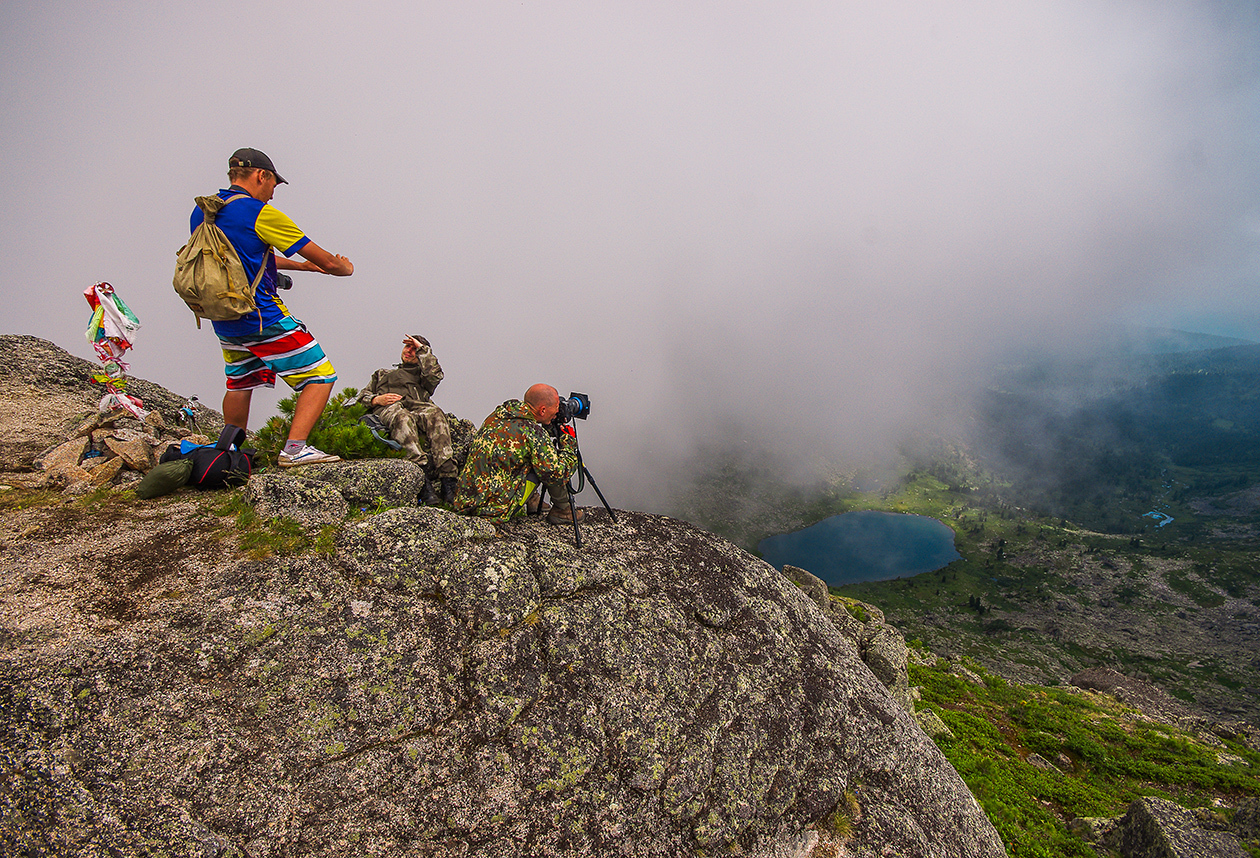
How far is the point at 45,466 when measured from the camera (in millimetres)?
8984

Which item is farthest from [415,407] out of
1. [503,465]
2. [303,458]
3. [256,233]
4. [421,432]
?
[256,233]

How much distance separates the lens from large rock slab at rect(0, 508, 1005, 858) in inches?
203

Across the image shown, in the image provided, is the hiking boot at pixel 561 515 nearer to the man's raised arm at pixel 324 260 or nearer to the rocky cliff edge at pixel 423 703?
the rocky cliff edge at pixel 423 703

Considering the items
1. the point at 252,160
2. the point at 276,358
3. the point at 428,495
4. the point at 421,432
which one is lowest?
the point at 428,495

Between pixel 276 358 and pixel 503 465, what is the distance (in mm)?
4196

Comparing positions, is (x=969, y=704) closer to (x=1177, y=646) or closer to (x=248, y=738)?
(x=248, y=738)

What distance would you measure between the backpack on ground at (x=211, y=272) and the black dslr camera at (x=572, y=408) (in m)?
5.06

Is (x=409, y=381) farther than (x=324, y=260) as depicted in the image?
Yes

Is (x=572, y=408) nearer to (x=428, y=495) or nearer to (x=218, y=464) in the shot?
(x=428, y=495)

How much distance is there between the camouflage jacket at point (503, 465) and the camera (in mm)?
8547

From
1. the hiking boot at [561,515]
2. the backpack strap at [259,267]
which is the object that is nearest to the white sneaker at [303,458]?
the backpack strap at [259,267]

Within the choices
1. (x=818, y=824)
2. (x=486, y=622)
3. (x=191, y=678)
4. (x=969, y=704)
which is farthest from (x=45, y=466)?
(x=969, y=704)

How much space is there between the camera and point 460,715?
6.55 meters

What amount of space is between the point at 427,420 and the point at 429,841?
9.07 metres
